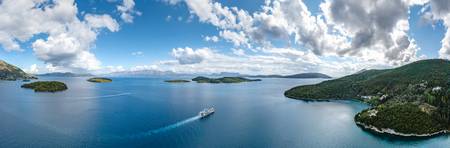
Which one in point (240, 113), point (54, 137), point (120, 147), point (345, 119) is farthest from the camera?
point (240, 113)

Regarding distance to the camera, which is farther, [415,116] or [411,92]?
[411,92]

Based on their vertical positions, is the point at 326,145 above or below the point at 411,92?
below

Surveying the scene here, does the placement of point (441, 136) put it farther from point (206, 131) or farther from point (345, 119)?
point (206, 131)

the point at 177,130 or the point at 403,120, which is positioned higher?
the point at 403,120

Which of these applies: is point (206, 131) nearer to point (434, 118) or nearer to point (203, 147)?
point (203, 147)

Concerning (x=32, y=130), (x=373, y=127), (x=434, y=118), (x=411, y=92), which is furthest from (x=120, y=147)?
(x=411, y=92)

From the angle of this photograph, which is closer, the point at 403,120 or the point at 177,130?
the point at 177,130

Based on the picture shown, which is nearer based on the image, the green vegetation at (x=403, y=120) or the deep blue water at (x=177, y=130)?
the deep blue water at (x=177, y=130)

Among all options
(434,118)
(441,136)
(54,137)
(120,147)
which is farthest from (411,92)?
(54,137)

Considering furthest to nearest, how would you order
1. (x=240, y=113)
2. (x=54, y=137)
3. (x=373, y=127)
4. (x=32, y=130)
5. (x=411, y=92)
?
(x=411, y=92) → (x=240, y=113) → (x=373, y=127) → (x=32, y=130) → (x=54, y=137)

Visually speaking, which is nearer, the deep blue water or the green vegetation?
the deep blue water
